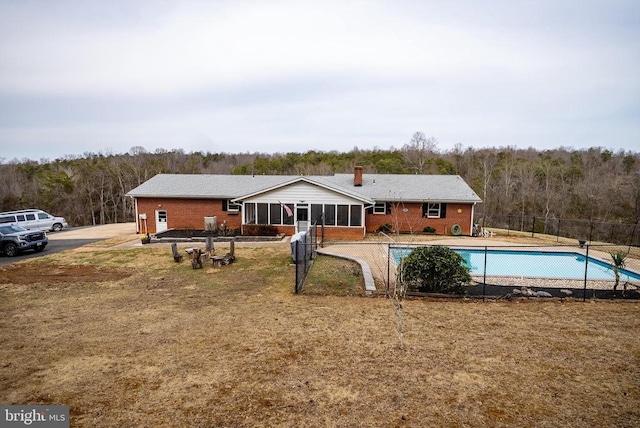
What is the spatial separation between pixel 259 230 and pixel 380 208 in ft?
27.6

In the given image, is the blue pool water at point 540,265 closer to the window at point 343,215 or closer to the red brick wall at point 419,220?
the window at point 343,215

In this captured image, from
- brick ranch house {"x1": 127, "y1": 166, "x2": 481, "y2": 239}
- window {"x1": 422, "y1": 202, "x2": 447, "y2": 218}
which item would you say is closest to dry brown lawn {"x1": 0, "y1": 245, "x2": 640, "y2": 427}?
brick ranch house {"x1": 127, "y1": 166, "x2": 481, "y2": 239}

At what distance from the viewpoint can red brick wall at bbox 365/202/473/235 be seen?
24.0m

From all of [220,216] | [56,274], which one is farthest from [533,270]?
[56,274]

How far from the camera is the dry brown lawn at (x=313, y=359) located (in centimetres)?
518

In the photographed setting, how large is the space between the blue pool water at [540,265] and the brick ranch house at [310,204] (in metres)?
4.92

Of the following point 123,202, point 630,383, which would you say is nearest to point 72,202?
point 123,202

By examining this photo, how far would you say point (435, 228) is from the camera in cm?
2430

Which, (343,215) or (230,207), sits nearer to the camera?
(343,215)

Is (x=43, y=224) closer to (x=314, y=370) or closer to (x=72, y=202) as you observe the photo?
(x=72, y=202)

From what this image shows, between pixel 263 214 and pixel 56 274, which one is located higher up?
pixel 263 214

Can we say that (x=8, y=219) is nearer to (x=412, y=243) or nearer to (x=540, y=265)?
(x=412, y=243)

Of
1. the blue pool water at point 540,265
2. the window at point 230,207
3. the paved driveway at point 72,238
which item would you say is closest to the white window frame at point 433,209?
the blue pool water at point 540,265

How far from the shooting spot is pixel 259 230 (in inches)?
872
